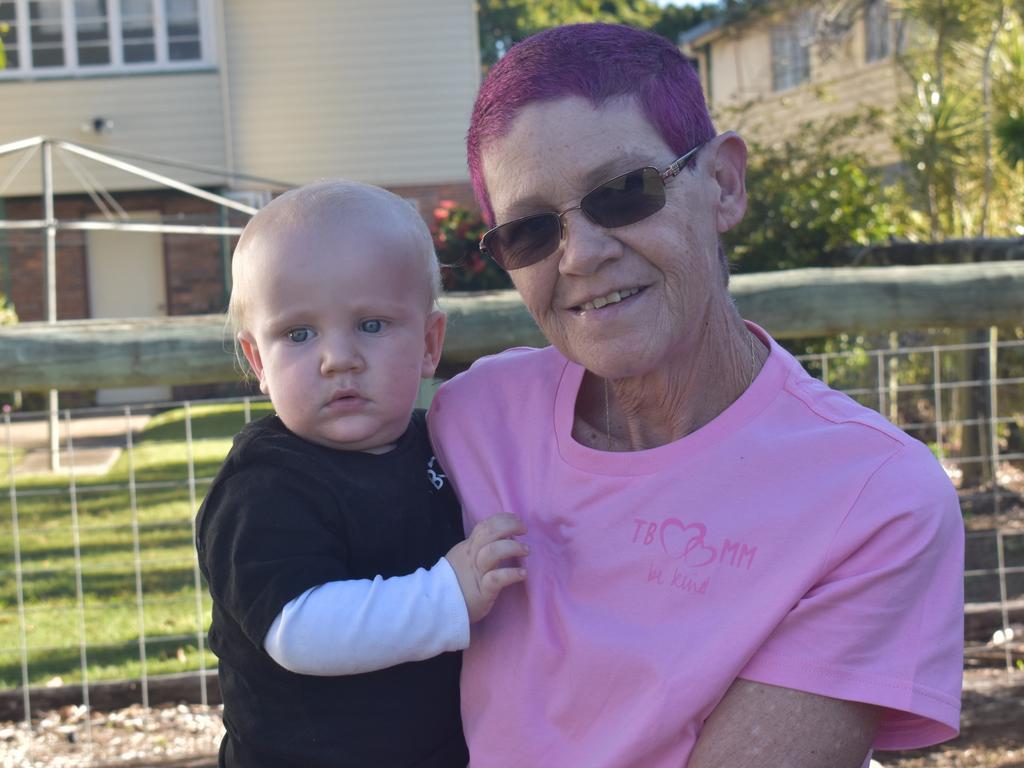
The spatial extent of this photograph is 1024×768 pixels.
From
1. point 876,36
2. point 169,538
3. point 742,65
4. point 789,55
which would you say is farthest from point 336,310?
point 742,65

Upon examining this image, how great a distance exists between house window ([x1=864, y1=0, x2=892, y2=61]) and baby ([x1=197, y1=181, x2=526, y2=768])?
61.8 ft

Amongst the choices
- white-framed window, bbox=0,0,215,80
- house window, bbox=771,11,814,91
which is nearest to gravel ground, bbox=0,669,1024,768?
white-framed window, bbox=0,0,215,80

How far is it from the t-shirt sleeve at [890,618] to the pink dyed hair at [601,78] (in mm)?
681

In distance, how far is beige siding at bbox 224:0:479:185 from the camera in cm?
1811

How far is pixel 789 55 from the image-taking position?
23609 millimetres

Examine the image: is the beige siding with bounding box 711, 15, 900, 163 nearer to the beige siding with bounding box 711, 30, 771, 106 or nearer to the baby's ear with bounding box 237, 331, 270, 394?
the beige siding with bounding box 711, 30, 771, 106

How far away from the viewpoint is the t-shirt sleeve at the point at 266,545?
193cm

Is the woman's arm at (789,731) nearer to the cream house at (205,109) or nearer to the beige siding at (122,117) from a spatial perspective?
the cream house at (205,109)

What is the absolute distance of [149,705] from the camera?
14.1 ft

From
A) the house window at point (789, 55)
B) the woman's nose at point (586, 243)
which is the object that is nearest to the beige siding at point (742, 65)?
the house window at point (789, 55)

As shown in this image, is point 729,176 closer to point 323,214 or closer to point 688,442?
point 688,442

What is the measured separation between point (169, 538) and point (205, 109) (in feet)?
36.0

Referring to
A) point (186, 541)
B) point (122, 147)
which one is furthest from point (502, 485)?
point (122, 147)

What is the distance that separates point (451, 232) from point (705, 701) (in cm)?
1183
